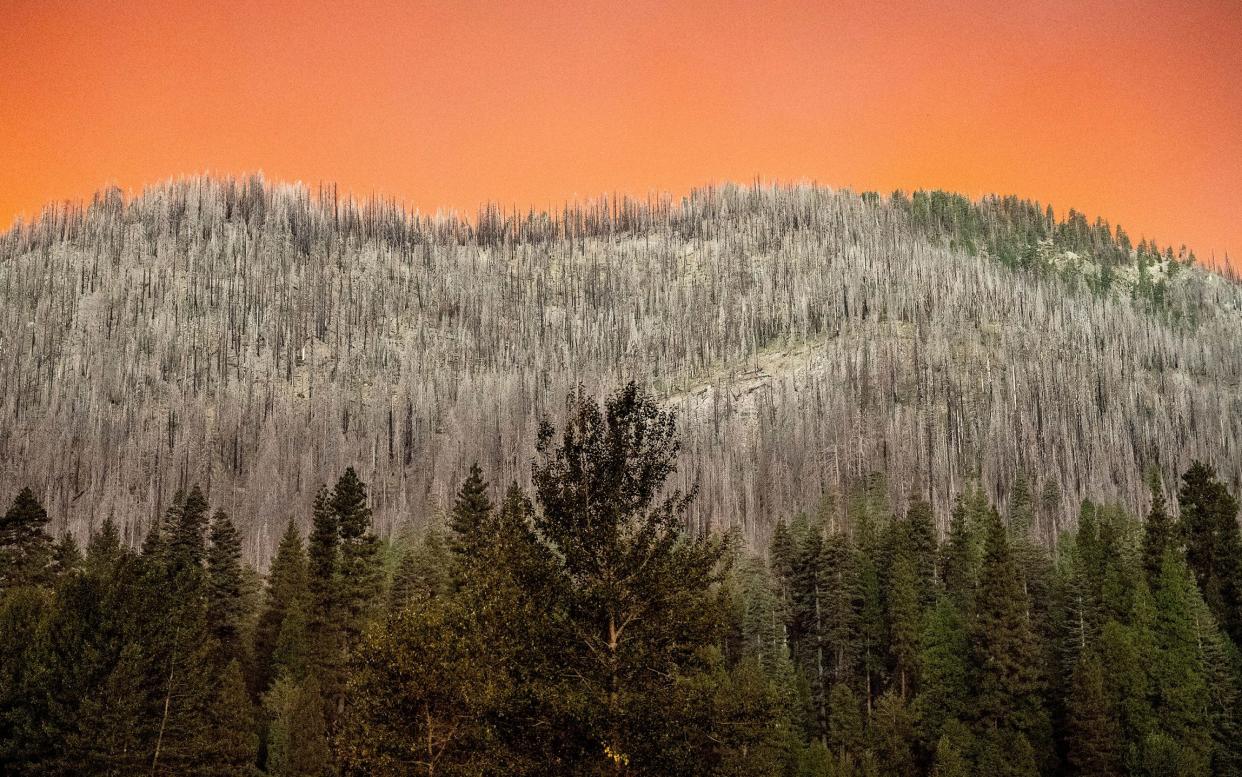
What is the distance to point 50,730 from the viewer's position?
39781 millimetres

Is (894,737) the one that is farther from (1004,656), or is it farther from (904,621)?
(904,621)

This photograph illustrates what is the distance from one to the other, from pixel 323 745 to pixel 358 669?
16.5m

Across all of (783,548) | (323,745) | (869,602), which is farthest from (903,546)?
(323,745)

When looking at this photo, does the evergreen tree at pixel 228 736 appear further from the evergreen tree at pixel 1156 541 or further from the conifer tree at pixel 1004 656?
the evergreen tree at pixel 1156 541

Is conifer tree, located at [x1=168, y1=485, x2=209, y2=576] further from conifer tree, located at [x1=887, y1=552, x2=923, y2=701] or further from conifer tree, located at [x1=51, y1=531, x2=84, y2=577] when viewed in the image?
conifer tree, located at [x1=887, y1=552, x2=923, y2=701]

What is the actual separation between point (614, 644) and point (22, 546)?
5052 cm

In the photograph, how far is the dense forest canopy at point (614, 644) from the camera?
23.1 m

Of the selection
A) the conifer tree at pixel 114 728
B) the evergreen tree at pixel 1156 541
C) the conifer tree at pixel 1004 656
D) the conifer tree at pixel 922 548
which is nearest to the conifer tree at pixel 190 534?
the conifer tree at pixel 114 728

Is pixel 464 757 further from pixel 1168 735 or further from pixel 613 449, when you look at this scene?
pixel 1168 735

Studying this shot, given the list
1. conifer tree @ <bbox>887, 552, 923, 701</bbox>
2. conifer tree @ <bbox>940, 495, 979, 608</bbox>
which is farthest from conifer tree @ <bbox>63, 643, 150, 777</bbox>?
conifer tree @ <bbox>940, 495, 979, 608</bbox>

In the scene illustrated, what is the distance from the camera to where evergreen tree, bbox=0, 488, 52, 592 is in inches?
2317

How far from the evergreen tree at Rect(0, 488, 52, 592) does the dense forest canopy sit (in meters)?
0.19

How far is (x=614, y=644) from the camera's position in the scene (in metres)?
23.0

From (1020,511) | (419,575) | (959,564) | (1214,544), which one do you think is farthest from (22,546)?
(1020,511)
